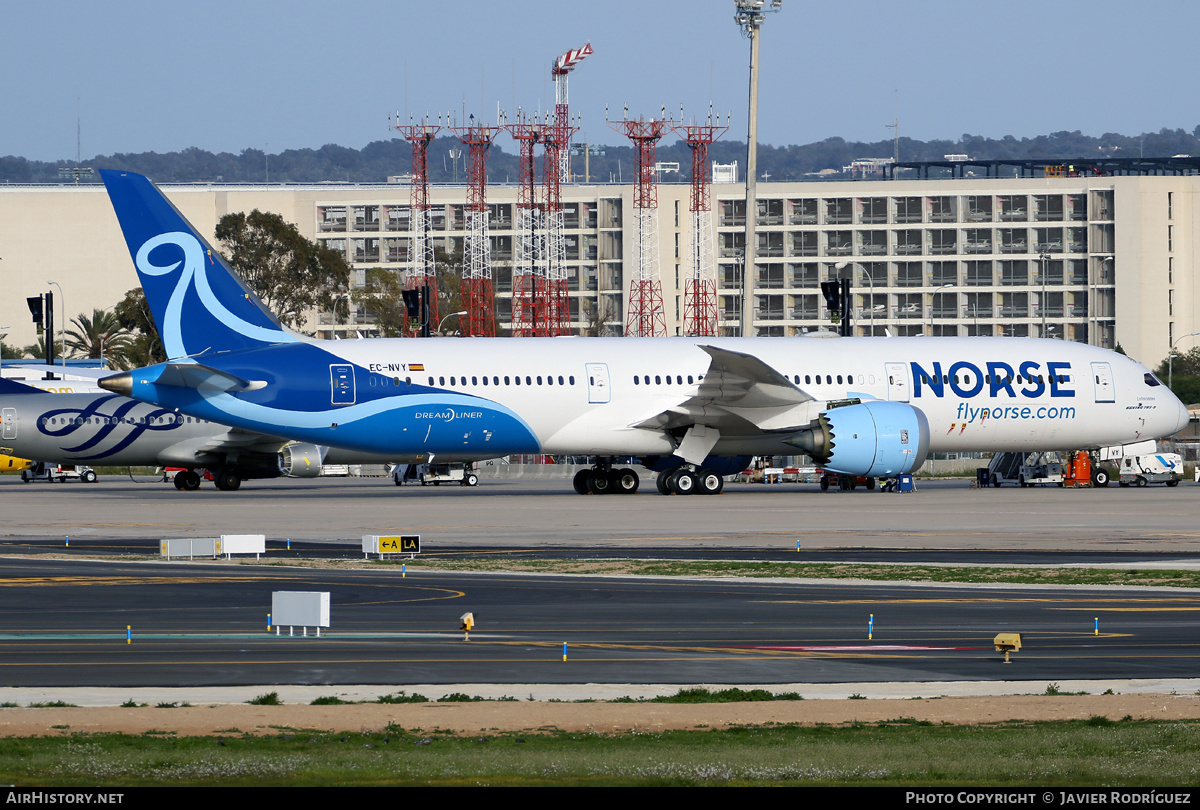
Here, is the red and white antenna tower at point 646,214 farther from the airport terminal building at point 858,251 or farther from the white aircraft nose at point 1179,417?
the white aircraft nose at point 1179,417

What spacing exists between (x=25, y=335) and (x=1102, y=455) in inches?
4648

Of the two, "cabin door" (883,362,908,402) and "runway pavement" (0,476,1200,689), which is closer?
"runway pavement" (0,476,1200,689)

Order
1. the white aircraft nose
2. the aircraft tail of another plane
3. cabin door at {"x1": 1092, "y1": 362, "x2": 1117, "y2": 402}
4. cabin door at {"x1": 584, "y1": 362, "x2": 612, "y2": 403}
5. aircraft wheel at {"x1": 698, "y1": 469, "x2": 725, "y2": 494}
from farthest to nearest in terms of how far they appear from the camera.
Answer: the aircraft tail of another plane
the white aircraft nose
cabin door at {"x1": 1092, "y1": 362, "x2": 1117, "y2": 402}
aircraft wheel at {"x1": 698, "y1": 469, "x2": 725, "y2": 494}
cabin door at {"x1": 584, "y1": 362, "x2": 612, "y2": 403}

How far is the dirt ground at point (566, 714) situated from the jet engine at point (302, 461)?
38.0 meters

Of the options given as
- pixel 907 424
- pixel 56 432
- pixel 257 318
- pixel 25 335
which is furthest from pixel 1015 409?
pixel 25 335

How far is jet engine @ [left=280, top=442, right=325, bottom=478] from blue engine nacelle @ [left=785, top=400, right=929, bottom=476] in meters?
16.1

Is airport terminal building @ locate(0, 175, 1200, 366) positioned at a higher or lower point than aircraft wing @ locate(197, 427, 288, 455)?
higher

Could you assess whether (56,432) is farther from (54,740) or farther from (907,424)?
(54,740)

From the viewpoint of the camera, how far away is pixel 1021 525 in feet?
110

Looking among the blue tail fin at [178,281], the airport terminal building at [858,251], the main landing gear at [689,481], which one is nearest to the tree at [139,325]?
the airport terminal building at [858,251]

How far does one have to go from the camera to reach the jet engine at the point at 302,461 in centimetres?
5041

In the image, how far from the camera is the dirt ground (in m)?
11.9

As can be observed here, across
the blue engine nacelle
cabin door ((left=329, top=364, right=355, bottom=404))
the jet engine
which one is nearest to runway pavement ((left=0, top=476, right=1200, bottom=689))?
the blue engine nacelle

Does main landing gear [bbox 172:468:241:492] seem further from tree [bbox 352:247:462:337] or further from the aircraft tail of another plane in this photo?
tree [bbox 352:247:462:337]
